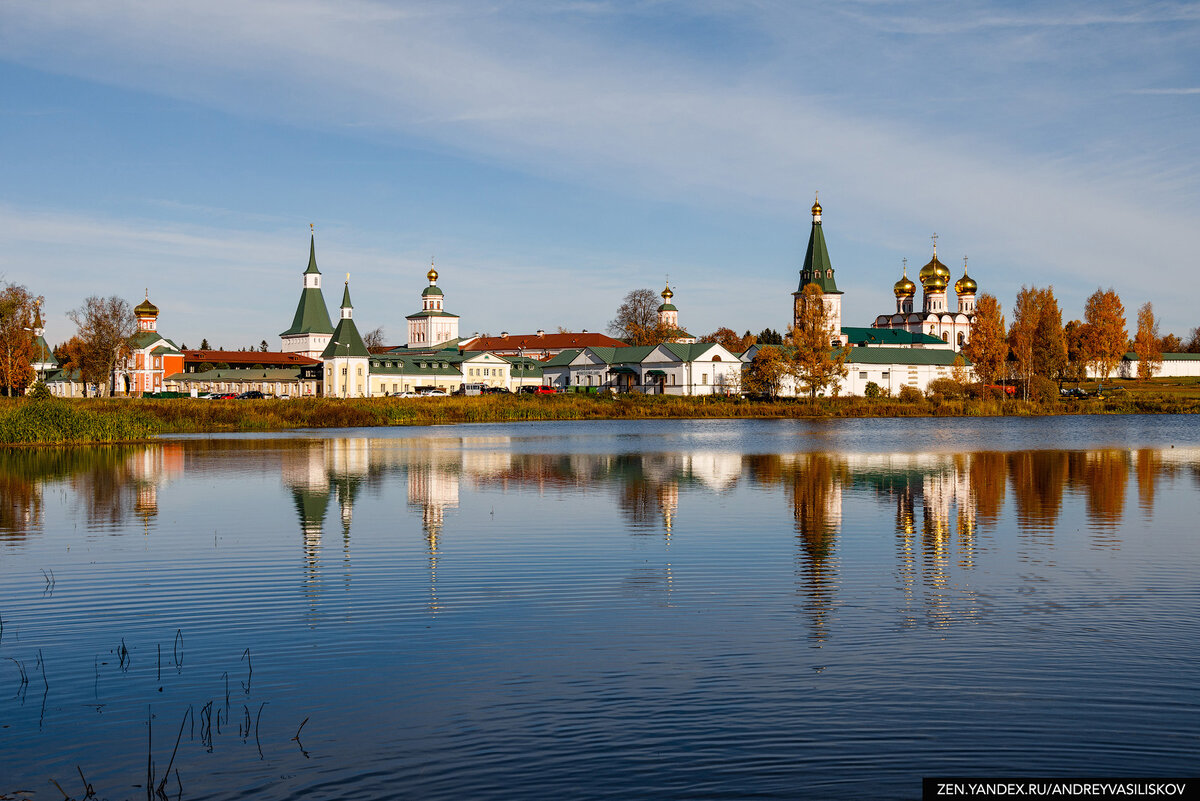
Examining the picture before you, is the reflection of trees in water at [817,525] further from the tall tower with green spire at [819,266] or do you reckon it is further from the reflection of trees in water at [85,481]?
the tall tower with green spire at [819,266]

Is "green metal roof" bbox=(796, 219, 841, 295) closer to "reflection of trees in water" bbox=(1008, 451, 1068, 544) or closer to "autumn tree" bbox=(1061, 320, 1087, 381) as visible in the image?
"autumn tree" bbox=(1061, 320, 1087, 381)

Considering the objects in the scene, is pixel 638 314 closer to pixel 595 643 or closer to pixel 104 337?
pixel 104 337

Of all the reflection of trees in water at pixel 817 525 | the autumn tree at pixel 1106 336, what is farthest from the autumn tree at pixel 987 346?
the reflection of trees in water at pixel 817 525

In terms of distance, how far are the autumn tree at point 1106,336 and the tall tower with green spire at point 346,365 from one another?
3115 inches

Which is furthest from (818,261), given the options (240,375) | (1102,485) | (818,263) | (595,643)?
(595,643)

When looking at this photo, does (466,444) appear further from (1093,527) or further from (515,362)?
(515,362)

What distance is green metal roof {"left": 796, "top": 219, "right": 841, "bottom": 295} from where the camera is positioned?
126438 mm

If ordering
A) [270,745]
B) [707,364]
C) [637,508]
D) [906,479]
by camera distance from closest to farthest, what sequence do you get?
1. [270,745]
2. [637,508]
3. [906,479]
4. [707,364]

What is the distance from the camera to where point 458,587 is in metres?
13.5

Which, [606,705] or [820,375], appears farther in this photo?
[820,375]

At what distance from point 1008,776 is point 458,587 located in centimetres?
787

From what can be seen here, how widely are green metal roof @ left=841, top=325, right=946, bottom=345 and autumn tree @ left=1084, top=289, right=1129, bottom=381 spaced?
18479 mm

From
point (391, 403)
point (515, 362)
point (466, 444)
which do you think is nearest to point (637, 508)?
point (466, 444)

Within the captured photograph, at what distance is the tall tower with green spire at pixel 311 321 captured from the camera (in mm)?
131875
